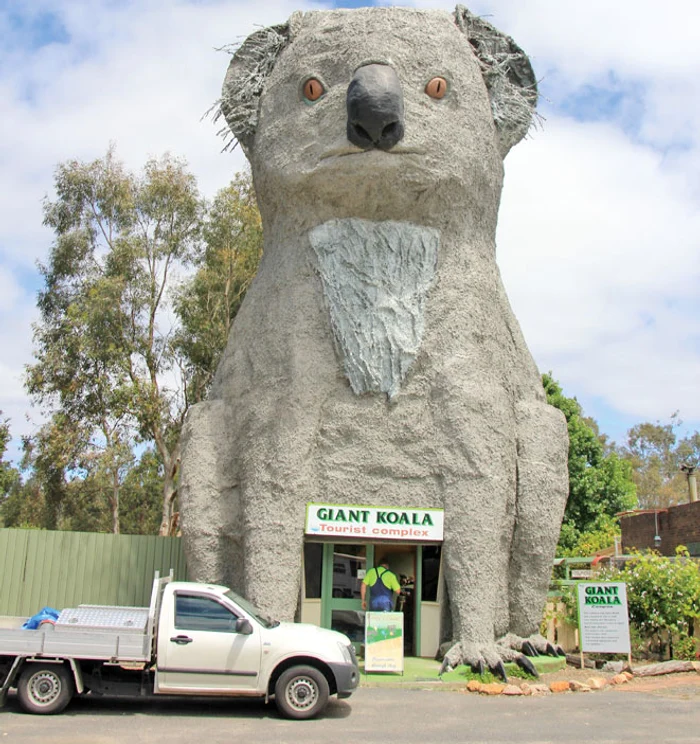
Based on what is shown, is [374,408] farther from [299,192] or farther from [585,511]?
[585,511]

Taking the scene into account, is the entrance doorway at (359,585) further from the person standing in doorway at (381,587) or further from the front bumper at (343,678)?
the front bumper at (343,678)

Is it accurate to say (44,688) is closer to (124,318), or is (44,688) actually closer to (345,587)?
(345,587)

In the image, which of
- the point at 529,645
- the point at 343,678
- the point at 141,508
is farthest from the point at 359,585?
the point at 141,508

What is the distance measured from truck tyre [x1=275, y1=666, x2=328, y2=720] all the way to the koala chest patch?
12.1 feet

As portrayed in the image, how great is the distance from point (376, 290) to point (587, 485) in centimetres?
1743

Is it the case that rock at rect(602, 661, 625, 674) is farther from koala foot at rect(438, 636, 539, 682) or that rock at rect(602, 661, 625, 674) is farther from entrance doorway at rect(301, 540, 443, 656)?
entrance doorway at rect(301, 540, 443, 656)

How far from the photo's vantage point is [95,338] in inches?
887

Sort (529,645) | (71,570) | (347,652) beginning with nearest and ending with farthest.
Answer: (347,652)
(529,645)
(71,570)

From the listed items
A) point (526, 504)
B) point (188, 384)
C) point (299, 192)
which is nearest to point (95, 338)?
point (188, 384)

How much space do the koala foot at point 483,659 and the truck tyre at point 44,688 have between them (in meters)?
3.99

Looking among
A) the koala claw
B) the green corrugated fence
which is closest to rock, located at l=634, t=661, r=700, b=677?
the koala claw

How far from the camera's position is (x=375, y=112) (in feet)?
30.1

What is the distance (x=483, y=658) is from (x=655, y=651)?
4473 mm

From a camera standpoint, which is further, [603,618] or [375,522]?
[603,618]
